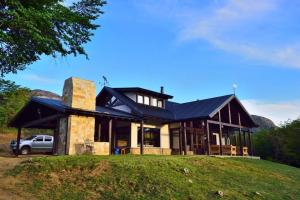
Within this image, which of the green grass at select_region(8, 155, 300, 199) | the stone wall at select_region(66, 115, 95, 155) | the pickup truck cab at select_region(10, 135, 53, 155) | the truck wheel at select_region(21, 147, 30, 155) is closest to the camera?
the green grass at select_region(8, 155, 300, 199)

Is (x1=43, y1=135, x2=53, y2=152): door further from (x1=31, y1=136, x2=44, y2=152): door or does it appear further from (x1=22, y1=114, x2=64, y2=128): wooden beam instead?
(x1=22, y1=114, x2=64, y2=128): wooden beam

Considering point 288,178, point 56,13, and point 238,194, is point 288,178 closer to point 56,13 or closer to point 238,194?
point 238,194

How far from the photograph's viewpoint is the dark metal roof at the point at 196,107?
29523mm

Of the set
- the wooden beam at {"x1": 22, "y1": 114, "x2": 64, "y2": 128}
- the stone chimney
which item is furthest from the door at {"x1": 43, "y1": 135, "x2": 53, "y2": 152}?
the stone chimney

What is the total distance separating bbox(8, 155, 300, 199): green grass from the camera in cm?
1376

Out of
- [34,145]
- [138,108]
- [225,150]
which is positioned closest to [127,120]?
[138,108]

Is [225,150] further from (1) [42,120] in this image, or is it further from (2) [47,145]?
(2) [47,145]

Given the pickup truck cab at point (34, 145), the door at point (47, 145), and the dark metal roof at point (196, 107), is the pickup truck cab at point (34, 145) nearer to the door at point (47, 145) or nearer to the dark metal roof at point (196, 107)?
the door at point (47, 145)

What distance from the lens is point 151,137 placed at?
29688mm

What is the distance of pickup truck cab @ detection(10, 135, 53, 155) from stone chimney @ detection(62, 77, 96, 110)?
8.24 metres

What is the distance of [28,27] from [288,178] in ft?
64.6

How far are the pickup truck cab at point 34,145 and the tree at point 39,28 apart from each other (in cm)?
1268

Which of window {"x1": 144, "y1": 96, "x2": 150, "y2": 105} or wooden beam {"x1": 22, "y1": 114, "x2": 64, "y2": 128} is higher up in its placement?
window {"x1": 144, "y1": 96, "x2": 150, "y2": 105}

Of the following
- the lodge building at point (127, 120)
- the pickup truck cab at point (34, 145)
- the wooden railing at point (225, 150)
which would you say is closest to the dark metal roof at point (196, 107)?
the lodge building at point (127, 120)
